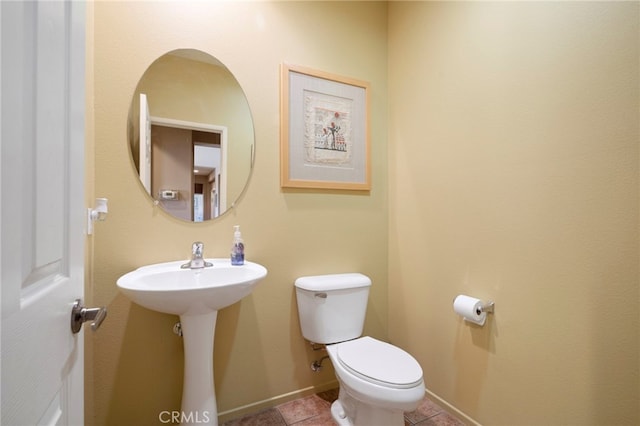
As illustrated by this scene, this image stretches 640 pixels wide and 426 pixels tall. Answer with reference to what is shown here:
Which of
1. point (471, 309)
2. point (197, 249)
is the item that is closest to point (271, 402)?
point (197, 249)

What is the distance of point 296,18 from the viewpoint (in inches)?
67.0

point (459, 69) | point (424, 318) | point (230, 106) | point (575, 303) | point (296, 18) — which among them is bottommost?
point (424, 318)

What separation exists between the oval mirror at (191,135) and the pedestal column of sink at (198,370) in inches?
20.1

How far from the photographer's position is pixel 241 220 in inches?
61.9

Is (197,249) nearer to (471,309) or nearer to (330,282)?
(330,282)

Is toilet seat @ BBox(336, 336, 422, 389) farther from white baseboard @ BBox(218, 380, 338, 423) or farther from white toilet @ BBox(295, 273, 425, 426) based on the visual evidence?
white baseboard @ BBox(218, 380, 338, 423)

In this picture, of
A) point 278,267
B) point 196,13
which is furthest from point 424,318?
point 196,13

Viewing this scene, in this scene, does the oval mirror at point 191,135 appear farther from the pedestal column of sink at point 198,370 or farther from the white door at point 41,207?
the white door at point 41,207

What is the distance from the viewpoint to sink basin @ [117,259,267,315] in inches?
40.3

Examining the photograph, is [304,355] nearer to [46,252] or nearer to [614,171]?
[46,252]

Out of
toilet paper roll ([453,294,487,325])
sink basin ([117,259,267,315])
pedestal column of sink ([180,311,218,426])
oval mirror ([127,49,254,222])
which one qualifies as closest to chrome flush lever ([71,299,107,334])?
sink basin ([117,259,267,315])

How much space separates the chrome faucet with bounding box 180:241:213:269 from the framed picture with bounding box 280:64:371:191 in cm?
55

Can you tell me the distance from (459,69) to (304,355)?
5.90ft

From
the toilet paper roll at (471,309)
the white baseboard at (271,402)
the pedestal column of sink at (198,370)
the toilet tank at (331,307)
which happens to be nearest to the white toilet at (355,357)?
the toilet tank at (331,307)
